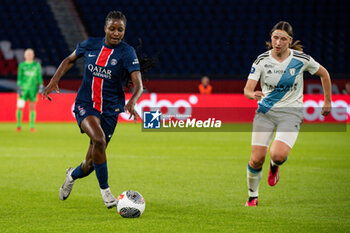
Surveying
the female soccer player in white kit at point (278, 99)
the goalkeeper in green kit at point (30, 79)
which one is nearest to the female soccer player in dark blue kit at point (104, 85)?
the female soccer player in white kit at point (278, 99)

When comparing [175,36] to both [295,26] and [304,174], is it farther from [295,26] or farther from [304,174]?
[304,174]

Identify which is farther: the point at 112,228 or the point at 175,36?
the point at 175,36

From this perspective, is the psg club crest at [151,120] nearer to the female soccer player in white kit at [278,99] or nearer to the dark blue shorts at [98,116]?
the dark blue shorts at [98,116]

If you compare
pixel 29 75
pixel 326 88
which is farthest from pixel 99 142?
pixel 29 75

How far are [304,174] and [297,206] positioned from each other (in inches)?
117

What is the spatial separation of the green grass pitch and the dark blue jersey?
1113 mm

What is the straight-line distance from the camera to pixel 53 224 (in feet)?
18.5

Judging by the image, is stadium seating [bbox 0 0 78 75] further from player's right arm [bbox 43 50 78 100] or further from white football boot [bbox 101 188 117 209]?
white football boot [bbox 101 188 117 209]

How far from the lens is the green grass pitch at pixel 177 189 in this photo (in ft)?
18.8

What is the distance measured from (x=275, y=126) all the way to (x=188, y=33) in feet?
65.1

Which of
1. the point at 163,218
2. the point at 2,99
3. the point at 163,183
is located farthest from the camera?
the point at 2,99

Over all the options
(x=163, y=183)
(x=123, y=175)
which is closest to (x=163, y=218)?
(x=163, y=183)

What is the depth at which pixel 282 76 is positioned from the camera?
680cm

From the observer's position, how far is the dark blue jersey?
6.39 m
